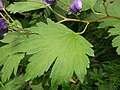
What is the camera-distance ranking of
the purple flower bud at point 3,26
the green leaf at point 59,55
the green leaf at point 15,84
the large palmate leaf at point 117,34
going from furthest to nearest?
the green leaf at point 15,84 < the purple flower bud at point 3,26 < the large palmate leaf at point 117,34 < the green leaf at point 59,55

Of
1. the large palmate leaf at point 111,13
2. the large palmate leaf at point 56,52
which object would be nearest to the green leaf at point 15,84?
the large palmate leaf at point 56,52

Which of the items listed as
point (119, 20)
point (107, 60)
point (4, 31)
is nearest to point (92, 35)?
point (107, 60)

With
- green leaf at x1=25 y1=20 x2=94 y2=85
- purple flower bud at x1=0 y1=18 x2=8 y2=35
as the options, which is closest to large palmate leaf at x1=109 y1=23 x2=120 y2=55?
green leaf at x1=25 y1=20 x2=94 y2=85

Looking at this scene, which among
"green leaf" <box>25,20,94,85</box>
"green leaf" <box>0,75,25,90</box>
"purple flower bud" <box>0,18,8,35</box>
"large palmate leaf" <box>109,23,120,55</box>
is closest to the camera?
"green leaf" <box>25,20,94,85</box>

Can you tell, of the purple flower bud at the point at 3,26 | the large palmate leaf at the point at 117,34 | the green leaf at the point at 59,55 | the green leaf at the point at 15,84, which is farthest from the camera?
the green leaf at the point at 15,84

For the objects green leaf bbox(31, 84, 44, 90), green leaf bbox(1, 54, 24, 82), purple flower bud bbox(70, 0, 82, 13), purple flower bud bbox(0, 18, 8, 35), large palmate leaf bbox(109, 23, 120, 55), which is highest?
purple flower bud bbox(70, 0, 82, 13)

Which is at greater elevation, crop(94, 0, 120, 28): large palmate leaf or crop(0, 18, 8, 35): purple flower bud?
crop(94, 0, 120, 28): large palmate leaf

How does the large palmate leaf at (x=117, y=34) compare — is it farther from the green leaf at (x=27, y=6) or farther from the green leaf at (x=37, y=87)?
the green leaf at (x=37, y=87)

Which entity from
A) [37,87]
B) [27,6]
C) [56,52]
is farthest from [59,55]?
[37,87]

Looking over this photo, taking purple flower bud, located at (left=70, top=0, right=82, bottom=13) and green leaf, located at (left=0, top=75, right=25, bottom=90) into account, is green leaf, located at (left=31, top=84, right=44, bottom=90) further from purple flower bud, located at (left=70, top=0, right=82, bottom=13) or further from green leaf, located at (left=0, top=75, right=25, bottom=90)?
purple flower bud, located at (left=70, top=0, right=82, bottom=13)

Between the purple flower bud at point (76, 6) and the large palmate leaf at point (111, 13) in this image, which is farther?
the large palmate leaf at point (111, 13)
